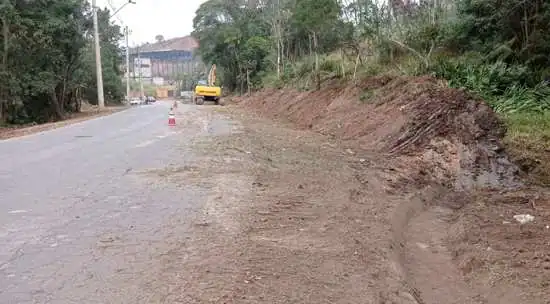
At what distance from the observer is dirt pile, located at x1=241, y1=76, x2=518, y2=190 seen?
34.2 ft

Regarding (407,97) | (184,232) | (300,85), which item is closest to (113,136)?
(407,97)

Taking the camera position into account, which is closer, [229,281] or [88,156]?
[229,281]

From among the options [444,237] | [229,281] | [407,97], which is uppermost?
[407,97]

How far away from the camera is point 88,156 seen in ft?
34.8

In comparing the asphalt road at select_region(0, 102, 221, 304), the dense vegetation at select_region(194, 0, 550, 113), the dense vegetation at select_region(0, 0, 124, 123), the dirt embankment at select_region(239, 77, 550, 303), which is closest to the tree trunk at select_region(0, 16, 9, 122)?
the dense vegetation at select_region(0, 0, 124, 123)

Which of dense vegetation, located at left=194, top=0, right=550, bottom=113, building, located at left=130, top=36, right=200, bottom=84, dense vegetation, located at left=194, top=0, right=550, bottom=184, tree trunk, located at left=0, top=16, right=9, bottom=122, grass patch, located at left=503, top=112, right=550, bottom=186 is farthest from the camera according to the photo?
building, located at left=130, top=36, right=200, bottom=84

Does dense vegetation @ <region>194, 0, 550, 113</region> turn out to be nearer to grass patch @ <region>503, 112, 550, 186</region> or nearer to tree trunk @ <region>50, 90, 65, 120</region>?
grass patch @ <region>503, 112, 550, 186</region>

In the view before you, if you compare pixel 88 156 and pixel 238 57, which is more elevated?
pixel 238 57

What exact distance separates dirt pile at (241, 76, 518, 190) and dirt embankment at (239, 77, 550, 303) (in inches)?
0.9

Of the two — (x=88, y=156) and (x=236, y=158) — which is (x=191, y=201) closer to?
(x=236, y=158)

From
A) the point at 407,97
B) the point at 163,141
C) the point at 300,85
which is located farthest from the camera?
the point at 300,85

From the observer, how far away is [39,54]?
99.7ft

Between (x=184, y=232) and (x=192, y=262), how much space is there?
35.3 inches

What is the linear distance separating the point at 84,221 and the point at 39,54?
27.6 meters
